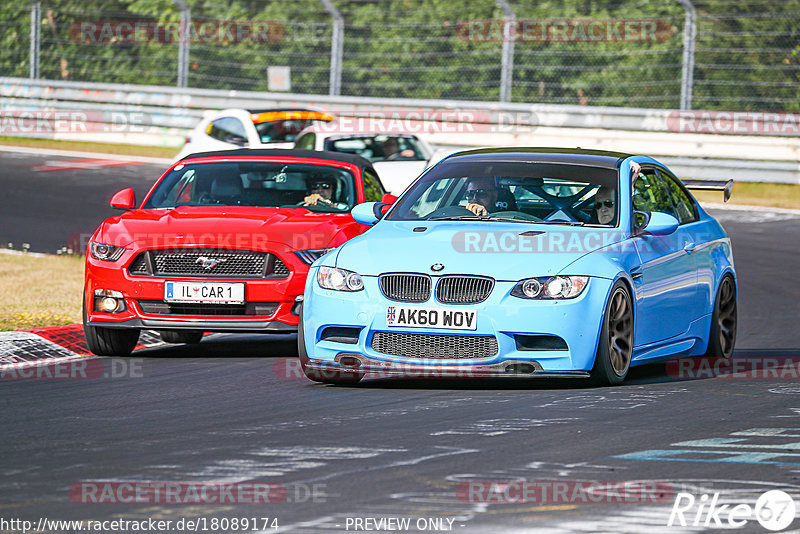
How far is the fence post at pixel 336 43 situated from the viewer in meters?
27.0

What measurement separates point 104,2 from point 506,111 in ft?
42.4

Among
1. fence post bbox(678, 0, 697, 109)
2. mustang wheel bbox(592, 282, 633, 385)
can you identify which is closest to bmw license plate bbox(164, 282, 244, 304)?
mustang wheel bbox(592, 282, 633, 385)

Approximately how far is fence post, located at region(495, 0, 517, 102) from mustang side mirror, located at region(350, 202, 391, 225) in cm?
1516

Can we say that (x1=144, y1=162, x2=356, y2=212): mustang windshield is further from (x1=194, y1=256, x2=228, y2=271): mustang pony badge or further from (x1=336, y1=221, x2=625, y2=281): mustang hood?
(x1=336, y1=221, x2=625, y2=281): mustang hood

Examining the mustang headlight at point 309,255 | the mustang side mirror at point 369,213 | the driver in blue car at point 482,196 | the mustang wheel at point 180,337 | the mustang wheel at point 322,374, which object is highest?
the driver in blue car at point 482,196

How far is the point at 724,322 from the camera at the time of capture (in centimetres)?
1103

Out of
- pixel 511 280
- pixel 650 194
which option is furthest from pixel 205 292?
pixel 650 194

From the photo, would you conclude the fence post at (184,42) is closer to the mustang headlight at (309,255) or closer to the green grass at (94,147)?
the green grass at (94,147)

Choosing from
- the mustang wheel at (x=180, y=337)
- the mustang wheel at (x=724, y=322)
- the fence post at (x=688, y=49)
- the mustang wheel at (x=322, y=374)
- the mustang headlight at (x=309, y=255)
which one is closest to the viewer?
the mustang wheel at (x=322, y=374)

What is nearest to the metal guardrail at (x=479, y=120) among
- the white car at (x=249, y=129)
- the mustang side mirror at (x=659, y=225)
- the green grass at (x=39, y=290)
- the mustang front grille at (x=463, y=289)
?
the white car at (x=249, y=129)

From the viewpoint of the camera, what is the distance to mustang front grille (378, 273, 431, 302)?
354 inches

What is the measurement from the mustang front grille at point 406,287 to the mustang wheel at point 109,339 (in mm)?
2651

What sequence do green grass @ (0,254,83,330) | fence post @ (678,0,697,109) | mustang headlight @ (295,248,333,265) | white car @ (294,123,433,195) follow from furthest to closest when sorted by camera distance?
fence post @ (678,0,697,109) → white car @ (294,123,433,195) → green grass @ (0,254,83,330) → mustang headlight @ (295,248,333,265)

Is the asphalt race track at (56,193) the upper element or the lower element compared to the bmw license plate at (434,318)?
lower
